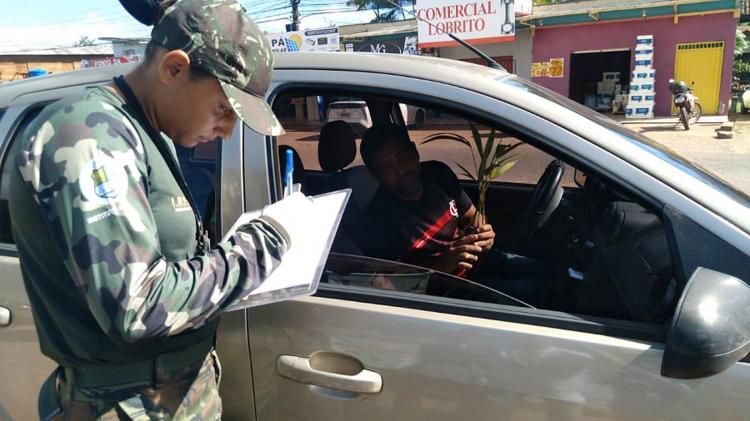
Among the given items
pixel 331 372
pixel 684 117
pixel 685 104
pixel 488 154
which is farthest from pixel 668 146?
pixel 685 104

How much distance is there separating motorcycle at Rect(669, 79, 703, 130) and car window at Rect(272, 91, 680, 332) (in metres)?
13.8

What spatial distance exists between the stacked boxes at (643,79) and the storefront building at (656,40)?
68 mm

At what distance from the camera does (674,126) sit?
1555cm

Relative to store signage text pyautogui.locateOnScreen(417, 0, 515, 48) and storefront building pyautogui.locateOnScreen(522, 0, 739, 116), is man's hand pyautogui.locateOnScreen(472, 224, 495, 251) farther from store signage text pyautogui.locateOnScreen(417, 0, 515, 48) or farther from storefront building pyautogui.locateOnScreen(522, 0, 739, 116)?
storefront building pyautogui.locateOnScreen(522, 0, 739, 116)

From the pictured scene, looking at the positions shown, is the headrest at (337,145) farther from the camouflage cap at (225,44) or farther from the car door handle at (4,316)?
the camouflage cap at (225,44)

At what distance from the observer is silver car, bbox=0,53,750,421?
4.19 ft

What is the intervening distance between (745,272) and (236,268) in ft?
3.71

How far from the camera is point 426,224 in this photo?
2.46m

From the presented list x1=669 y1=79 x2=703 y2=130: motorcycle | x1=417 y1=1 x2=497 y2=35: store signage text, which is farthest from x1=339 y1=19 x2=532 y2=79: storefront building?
x1=669 y1=79 x2=703 y2=130: motorcycle

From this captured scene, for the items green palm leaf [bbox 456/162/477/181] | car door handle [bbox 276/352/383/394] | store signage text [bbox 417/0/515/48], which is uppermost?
store signage text [bbox 417/0/515/48]

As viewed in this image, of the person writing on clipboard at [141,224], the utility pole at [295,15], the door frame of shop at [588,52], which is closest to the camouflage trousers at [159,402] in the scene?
the person writing on clipboard at [141,224]

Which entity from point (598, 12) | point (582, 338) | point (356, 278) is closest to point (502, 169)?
point (356, 278)

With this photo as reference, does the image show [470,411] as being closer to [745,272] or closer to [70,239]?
[745,272]

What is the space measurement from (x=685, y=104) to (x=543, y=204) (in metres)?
14.4
